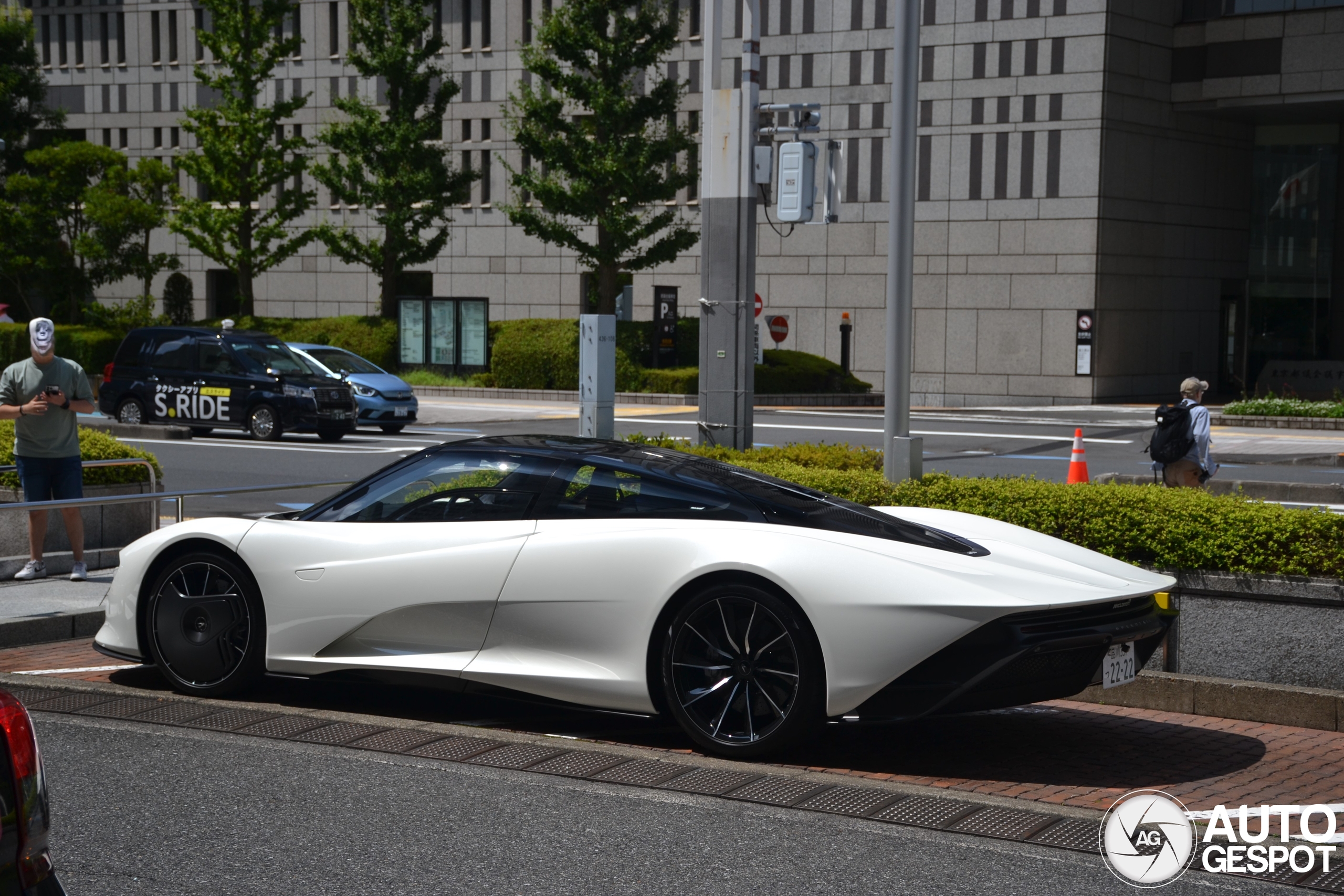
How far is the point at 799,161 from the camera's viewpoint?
11.1 m

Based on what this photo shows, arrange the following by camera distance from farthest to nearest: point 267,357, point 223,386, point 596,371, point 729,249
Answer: point 267,357, point 223,386, point 729,249, point 596,371

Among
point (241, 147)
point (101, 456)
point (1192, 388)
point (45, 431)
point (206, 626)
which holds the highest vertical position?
point (241, 147)

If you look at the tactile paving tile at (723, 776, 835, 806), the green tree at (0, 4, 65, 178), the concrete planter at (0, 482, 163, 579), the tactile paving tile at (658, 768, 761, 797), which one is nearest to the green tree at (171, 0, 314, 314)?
the green tree at (0, 4, 65, 178)

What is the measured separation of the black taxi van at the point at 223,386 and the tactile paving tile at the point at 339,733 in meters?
17.3

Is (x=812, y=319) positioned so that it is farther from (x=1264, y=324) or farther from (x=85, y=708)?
(x=85, y=708)

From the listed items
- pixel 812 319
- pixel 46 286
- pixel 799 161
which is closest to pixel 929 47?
pixel 812 319

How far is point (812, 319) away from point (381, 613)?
118 feet

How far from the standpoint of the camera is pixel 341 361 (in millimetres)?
26719

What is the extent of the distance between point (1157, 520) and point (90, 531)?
24.9ft

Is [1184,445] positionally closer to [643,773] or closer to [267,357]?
[643,773]

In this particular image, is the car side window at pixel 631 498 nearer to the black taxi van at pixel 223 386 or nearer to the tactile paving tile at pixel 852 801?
the tactile paving tile at pixel 852 801

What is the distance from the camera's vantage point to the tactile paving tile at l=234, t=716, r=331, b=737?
20.5ft

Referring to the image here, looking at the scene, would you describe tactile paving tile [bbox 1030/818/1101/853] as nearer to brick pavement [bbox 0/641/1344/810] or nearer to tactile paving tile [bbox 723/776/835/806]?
brick pavement [bbox 0/641/1344/810]

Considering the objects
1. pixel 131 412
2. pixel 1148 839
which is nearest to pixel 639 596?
pixel 1148 839
